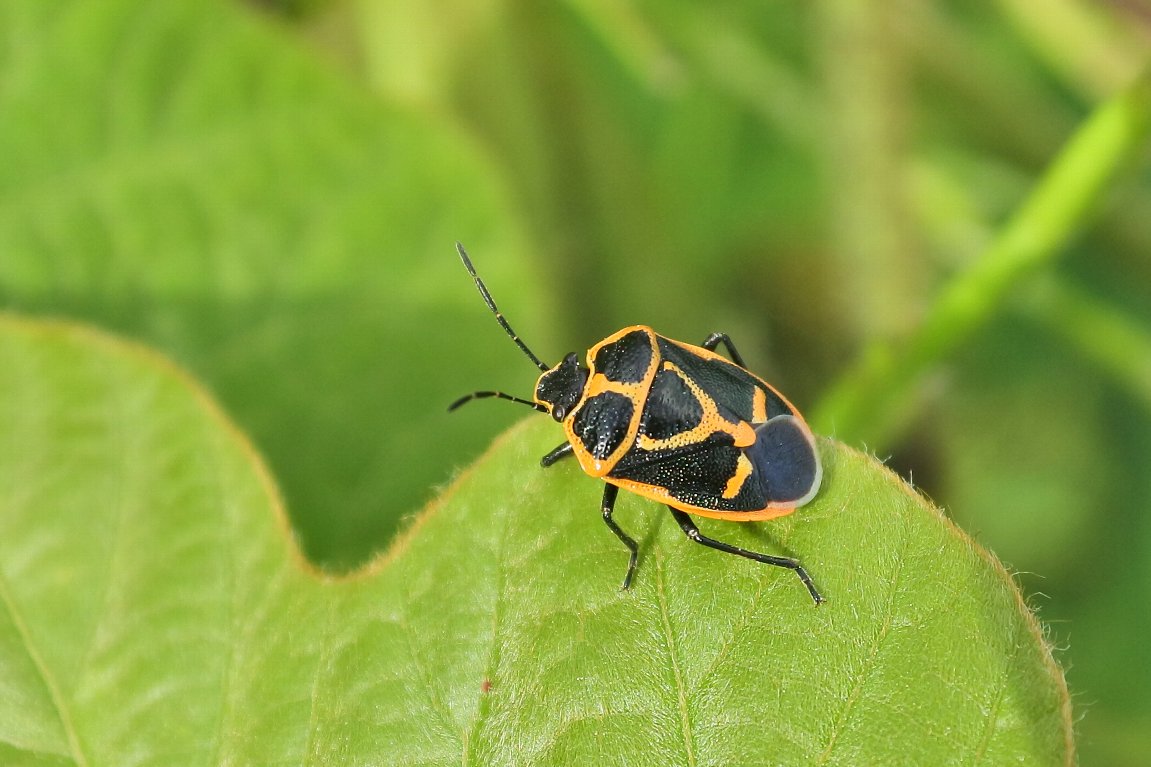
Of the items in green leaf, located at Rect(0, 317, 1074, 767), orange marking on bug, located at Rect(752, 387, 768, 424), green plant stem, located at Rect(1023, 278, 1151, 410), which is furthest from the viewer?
green plant stem, located at Rect(1023, 278, 1151, 410)

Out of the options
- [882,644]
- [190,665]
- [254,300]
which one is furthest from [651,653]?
[254,300]

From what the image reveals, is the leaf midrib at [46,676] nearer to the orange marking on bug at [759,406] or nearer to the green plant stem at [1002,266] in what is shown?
the orange marking on bug at [759,406]

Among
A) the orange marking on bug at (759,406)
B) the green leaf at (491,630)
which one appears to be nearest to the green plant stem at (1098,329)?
the orange marking on bug at (759,406)

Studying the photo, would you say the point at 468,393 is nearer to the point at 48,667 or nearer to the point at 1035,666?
the point at 48,667

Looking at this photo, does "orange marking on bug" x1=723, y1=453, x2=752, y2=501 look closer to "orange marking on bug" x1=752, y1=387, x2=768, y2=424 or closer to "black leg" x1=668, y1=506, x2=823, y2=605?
"orange marking on bug" x1=752, y1=387, x2=768, y2=424

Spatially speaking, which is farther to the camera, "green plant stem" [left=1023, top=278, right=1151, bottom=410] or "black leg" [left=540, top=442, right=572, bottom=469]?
"green plant stem" [left=1023, top=278, right=1151, bottom=410]

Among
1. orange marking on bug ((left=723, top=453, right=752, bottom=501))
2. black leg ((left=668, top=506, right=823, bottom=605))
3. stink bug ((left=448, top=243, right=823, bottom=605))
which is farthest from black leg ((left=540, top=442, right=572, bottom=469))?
orange marking on bug ((left=723, top=453, right=752, bottom=501))

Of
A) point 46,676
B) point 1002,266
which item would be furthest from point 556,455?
point 1002,266
